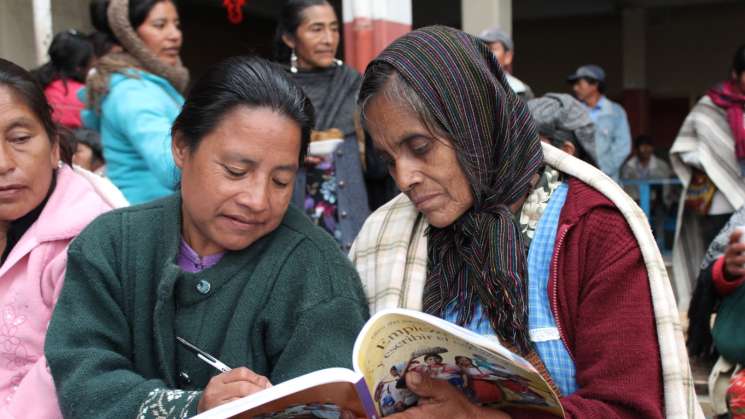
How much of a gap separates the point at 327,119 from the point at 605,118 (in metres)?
4.49

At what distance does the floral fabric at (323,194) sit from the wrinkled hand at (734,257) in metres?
1.46

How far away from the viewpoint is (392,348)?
4.91 ft

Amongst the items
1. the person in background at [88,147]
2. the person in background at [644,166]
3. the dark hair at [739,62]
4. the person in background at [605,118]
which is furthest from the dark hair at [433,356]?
the person in background at [644,166]

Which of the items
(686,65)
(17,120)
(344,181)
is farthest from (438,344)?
(686,65)

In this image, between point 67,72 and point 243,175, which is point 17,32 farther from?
point 243,175

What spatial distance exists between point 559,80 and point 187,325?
14783 millimetres

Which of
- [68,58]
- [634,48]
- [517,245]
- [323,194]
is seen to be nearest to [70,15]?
[68,58]

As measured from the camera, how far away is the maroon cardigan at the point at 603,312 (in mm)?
1577

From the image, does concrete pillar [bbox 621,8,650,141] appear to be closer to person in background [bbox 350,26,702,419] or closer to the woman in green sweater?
person in background [bbox 350,26,702,419]

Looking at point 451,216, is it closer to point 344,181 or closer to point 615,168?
point 344,181

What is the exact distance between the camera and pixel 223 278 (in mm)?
1728

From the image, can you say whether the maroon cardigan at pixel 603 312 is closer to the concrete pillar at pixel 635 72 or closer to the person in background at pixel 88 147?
the person in background at pixel 88 147

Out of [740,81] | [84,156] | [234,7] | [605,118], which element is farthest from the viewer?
[605,118]

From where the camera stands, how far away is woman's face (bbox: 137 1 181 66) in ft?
10.7
